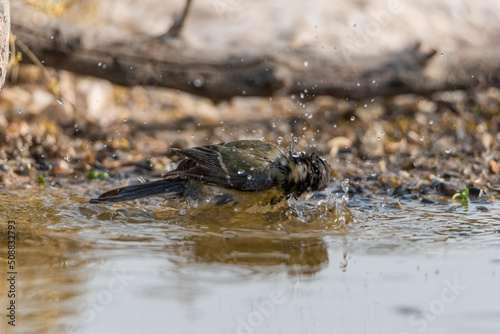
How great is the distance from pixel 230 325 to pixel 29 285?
965 millimetres

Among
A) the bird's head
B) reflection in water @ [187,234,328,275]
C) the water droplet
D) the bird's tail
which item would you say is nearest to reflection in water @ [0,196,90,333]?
the bird's tail

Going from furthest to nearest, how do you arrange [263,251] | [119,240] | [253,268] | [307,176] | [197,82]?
[197,82], [307,176], [119,240], [263,251], [253,268]

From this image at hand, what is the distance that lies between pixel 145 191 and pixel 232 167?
63cm

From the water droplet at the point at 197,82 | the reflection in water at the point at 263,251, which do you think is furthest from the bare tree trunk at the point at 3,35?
the water droplet at the point at 197,82

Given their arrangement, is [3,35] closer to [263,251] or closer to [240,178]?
[240,178]

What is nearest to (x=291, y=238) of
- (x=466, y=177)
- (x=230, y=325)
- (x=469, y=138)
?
(x=230, y=325)

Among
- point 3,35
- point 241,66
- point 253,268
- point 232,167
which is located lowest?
point 253,268

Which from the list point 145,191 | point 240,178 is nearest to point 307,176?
point 240,178

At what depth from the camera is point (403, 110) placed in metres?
7.99

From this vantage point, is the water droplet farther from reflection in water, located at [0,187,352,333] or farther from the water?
the water

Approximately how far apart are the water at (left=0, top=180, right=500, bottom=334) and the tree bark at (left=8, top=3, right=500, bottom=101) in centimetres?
187

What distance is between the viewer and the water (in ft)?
8.75

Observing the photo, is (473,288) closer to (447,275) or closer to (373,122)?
(447,275)

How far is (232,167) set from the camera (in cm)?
486
